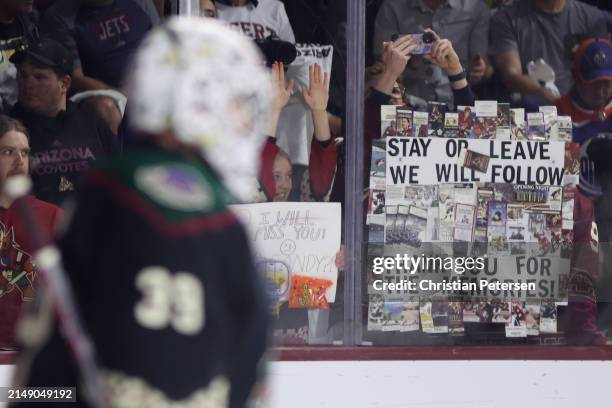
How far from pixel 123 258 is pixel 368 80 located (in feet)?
14.3

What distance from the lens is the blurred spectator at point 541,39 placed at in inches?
264

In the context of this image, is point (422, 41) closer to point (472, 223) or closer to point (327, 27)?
point (327, 27)

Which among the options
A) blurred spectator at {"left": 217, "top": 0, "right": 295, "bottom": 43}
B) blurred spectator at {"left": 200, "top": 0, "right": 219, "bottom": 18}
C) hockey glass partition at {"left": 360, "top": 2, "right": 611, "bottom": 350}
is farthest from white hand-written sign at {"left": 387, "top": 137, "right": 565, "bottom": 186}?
blurred spectator at {"left": 200, "top": 0, "right": 219, "bottom": 18}

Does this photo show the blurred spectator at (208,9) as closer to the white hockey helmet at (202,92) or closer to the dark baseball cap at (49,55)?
the dark baseball cap at (49,55)

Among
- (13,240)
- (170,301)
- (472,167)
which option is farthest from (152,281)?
(472,167)

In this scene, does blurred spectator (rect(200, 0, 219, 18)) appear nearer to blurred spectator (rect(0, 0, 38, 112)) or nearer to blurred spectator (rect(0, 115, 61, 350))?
blurred spectator (rect(0, 0, 38, 112))

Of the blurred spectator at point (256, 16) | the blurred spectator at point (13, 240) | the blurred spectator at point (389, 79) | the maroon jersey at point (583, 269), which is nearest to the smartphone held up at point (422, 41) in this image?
the blurred spectator at point (389, 79)

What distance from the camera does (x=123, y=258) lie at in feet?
7.73

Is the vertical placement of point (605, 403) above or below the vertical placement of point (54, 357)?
below

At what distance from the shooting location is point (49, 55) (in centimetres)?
635

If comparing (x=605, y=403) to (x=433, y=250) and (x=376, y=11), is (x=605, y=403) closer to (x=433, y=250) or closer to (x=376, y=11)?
(x=433, y=250)

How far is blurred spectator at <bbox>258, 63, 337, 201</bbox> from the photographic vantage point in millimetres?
6516

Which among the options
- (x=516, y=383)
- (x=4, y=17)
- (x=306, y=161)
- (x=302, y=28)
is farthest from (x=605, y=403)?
(x=4, y=17)

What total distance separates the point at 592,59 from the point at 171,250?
16.0ft
